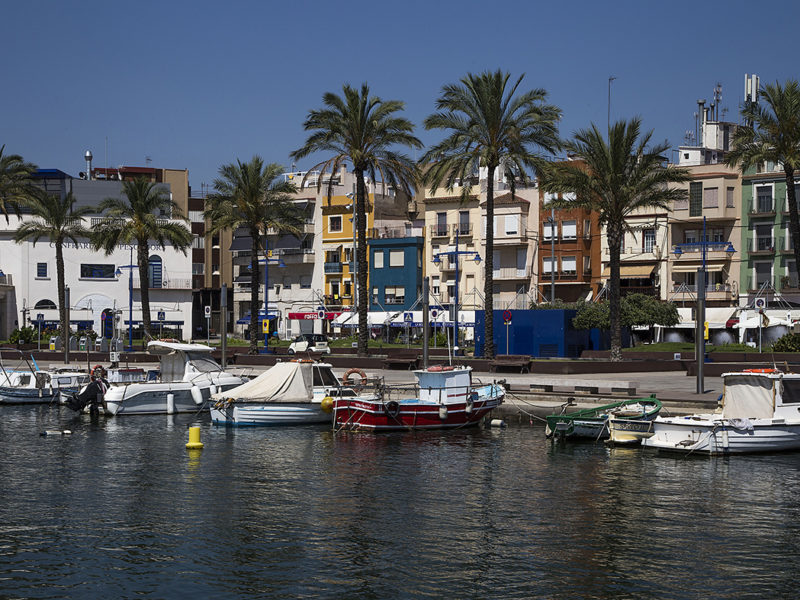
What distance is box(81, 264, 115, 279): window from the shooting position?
96.7 m

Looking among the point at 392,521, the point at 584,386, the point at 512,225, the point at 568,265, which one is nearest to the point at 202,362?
the point at 584,386

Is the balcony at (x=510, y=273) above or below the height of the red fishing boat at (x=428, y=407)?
above

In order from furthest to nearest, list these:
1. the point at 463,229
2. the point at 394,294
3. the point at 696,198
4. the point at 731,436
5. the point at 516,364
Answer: the point at 394,294, the point at 463,229, the point at 696,198, the point at 516,364, the point at 731,436

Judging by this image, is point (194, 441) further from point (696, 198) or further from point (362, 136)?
point (696, 198)

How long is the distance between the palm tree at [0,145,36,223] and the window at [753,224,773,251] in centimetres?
5361

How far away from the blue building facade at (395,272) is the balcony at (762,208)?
28.5 m

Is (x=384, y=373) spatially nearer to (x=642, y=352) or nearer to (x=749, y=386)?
(x=642, y=352)

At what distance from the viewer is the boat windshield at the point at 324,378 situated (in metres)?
39.3

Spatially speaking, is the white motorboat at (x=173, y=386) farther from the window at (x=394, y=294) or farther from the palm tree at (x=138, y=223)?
the window at (x=394, y=294)

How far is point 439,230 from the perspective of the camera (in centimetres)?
9025

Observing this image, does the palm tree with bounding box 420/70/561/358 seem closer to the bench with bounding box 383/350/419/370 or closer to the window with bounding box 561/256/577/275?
the bench with bounding box 383/350/419/370

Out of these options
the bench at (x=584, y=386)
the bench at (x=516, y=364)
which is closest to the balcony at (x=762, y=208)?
the bench at (x=516, y=364)

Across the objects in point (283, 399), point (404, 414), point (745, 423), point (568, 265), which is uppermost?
point (568, 265)

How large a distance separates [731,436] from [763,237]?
51533 millimetres
